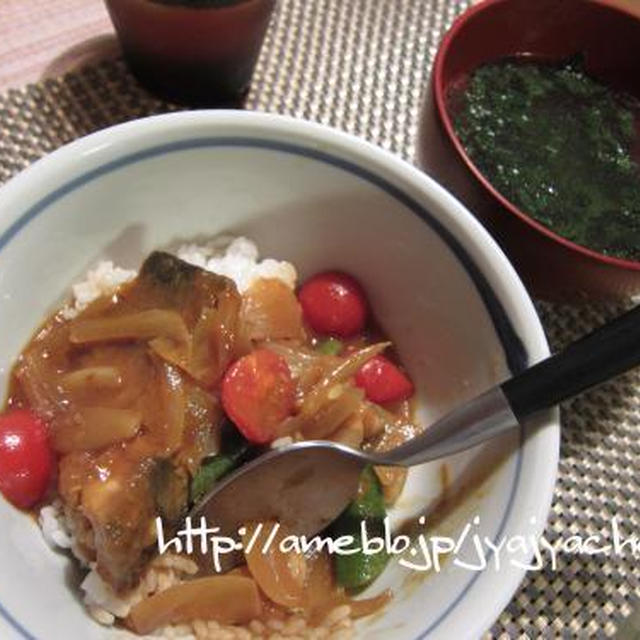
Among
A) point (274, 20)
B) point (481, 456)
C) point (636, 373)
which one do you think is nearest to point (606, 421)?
Answer: point (636, 373)

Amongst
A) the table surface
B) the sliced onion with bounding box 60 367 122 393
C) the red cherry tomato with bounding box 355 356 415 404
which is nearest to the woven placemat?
the table surface

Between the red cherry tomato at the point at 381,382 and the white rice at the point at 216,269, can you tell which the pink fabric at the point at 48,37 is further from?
the red cherry tomato at the point at 381,382

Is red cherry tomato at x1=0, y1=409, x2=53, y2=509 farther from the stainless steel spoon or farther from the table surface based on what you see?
the table surface

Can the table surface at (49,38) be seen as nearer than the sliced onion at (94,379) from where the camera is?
No

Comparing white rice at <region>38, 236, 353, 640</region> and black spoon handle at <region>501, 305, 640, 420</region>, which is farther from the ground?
black spoon handle at <region>501, 305, 640, 420</region>

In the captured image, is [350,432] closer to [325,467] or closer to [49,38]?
[325,467]

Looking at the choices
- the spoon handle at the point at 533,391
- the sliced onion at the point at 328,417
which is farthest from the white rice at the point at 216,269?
the spoon handle at the point at 533,391

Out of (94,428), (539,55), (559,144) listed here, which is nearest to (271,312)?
(94,428)
